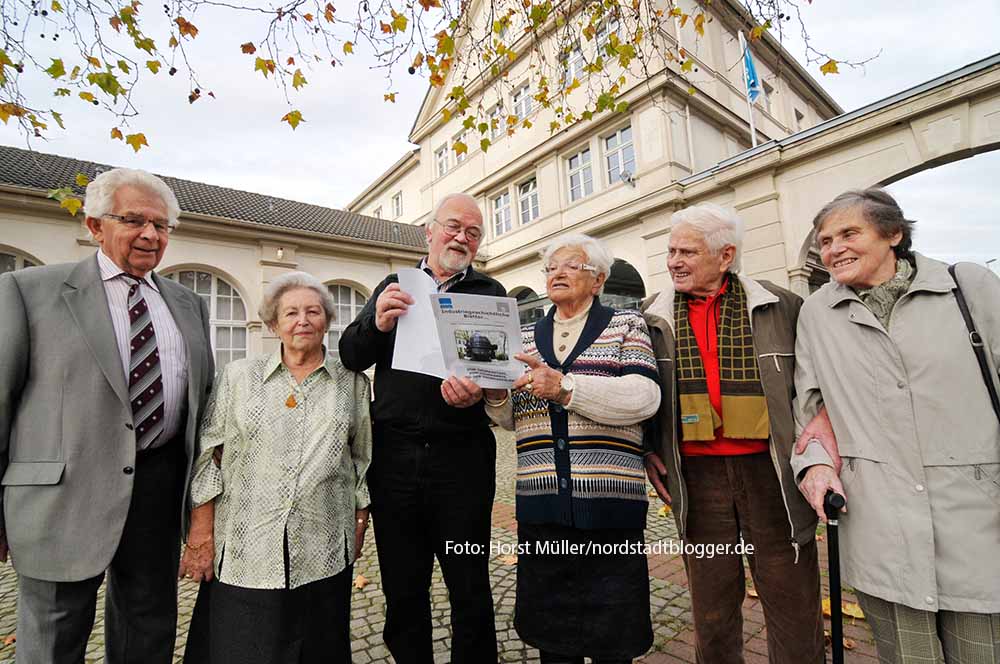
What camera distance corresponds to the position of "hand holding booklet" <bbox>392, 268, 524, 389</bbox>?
1.76 metres

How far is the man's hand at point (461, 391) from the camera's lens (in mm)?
1809

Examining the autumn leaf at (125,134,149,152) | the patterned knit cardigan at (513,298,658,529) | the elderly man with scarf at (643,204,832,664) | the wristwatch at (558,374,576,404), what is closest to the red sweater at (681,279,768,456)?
the elderly man with scarf at (643,204,832,664)

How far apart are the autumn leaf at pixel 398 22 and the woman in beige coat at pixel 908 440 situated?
3.16 m

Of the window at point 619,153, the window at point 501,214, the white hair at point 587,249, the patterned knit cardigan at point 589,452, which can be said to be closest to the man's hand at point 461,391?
the patterned knit cardigan at point 589,452

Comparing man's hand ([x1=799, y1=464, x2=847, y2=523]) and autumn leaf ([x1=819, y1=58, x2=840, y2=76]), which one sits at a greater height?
autumn leaf ([x1=819, y1=58, x2=840, y2=76])

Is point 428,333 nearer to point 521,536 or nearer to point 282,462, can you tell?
point 282,462

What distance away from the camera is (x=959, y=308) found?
5.10ft

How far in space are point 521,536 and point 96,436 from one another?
174 cm

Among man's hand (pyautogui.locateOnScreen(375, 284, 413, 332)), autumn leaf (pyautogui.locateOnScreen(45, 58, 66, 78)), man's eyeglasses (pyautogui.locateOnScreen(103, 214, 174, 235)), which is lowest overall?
man's hand (pyautogui.locateOnScreen(375, 284, 413, 332))

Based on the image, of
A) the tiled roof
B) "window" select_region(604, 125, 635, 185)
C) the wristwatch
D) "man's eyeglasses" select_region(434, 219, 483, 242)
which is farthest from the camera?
"window" select_region(604, 125, 635, 185)

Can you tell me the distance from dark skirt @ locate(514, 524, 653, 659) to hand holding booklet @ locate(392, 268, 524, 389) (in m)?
0.71

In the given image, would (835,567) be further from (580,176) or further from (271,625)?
(580,176)

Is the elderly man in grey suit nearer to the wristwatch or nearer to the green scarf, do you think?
the wristwatch

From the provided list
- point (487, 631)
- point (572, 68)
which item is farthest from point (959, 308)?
point (572, 68)
